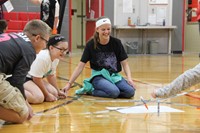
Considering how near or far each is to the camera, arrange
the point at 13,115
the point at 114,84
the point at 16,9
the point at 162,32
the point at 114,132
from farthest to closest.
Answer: the point at 162,32, the point at 16,9, the point at 114,84, the point at 13,115, the point at 114,132

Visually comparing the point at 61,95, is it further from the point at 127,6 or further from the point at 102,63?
the point at 127,6

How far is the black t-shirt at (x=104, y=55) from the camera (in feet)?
13.0

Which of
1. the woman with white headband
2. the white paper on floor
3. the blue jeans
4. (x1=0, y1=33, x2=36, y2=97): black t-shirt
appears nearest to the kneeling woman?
the woman with white headband

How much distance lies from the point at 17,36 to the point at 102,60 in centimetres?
150

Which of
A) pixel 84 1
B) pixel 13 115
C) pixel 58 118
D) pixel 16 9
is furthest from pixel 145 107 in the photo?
pixel 84 1

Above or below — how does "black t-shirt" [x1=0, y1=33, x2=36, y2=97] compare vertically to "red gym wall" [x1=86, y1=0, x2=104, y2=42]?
below

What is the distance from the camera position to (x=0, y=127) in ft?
8.15

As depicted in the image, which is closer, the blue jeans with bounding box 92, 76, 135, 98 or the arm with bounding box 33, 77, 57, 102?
the arm with bounding box 33, 77, 57, 102

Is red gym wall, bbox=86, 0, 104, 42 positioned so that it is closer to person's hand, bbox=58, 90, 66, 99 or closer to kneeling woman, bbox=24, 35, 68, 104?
person's hand, bbox=58, 90, 66, 99

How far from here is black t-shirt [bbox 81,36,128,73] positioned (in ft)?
13.0

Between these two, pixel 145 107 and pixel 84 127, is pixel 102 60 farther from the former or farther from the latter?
pixel 84 127

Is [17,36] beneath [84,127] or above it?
above

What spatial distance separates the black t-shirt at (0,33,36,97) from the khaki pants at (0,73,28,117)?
7 cm

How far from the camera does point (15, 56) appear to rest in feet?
8.18
